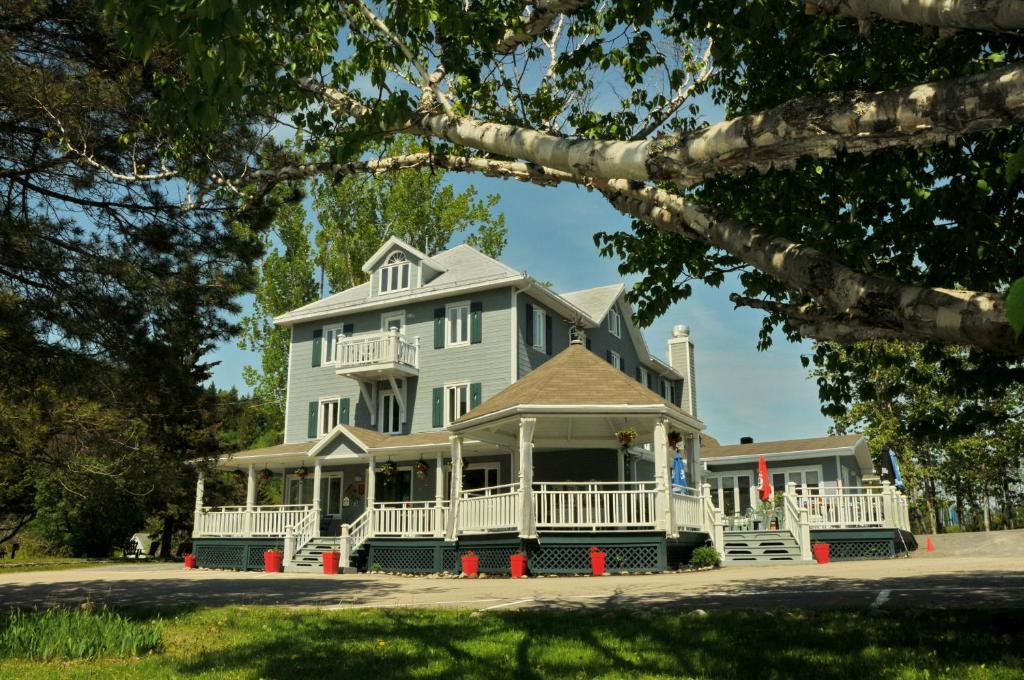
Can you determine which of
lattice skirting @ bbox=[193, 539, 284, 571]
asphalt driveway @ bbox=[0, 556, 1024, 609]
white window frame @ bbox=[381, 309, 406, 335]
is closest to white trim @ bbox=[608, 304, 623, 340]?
white window frame @ bbox=[381, 309, 406, 335]

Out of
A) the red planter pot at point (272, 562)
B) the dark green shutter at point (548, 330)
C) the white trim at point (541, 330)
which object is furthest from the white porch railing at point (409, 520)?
the dark green shutter at point (548, 330)

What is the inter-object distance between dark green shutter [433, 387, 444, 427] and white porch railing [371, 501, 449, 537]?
446cm

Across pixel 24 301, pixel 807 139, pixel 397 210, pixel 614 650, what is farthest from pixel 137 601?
pixel 397 210

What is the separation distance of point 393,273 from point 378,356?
12.0 feet

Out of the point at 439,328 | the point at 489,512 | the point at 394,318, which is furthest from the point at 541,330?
the point at 489,512

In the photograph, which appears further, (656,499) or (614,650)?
(656,499)

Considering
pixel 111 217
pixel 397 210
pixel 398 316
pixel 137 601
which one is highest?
pixel 397 210

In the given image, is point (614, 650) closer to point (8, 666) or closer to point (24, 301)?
point (8, 666)

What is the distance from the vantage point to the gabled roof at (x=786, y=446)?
3328 cm

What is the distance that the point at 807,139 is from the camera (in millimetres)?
4625

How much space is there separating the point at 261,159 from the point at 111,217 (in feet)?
7.72

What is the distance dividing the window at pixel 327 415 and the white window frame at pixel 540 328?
25.6 feet

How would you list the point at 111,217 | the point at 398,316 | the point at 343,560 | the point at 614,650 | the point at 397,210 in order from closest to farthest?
the point at 614,650 < the point at 111,217 < the point at 343,560 < the point at 398,316 < the point at 397,210

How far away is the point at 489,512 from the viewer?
19.8m
